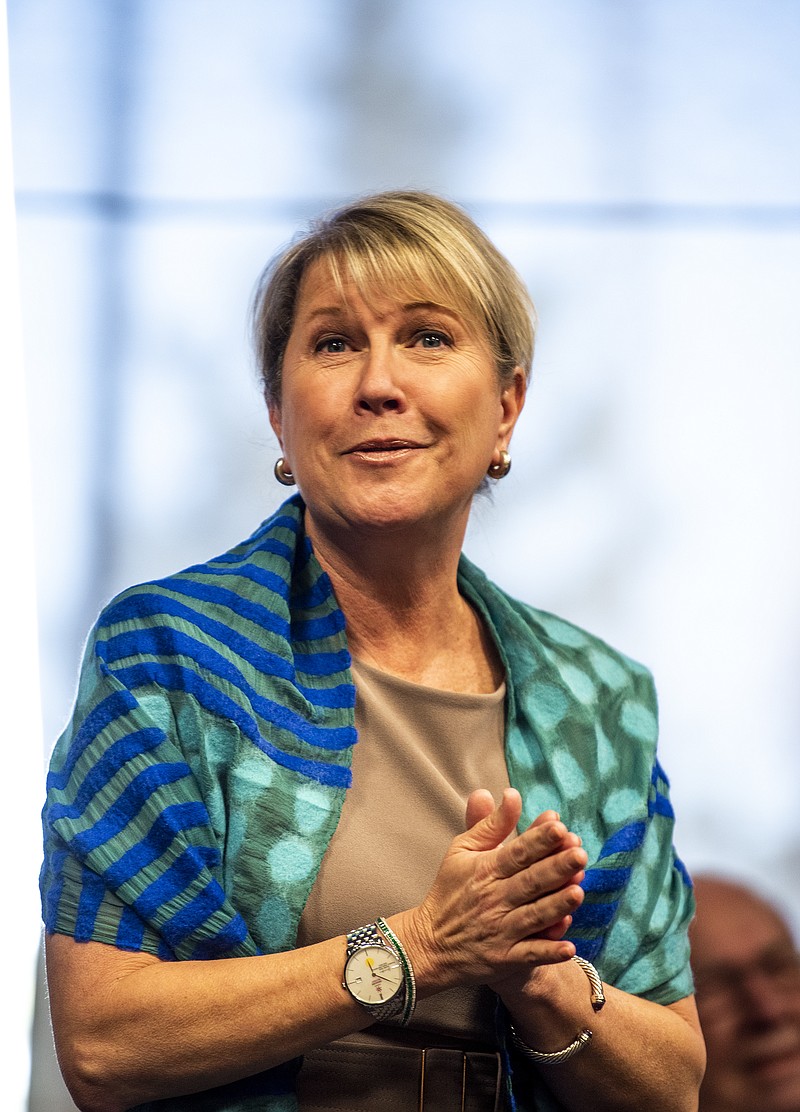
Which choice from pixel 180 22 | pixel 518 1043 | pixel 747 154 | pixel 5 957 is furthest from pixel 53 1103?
pixel 747 154

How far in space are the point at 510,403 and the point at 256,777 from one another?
26.1 inches

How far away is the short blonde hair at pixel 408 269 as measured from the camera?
1.68 m

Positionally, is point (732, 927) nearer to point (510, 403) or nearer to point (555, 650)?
point (555, 650)

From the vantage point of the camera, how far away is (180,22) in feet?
8.89

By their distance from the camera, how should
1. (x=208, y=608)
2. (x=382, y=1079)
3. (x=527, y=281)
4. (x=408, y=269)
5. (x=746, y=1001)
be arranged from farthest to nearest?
(x=527, y=281)
(x=746, y=1001)
(x=408, y=269)
(x=208, y=608)
(x=382, y=1079)

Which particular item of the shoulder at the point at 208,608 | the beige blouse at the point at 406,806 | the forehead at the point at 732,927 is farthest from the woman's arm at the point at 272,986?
the forehead at the point at 732,927

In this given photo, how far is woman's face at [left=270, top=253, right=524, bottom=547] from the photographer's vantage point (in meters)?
1.62

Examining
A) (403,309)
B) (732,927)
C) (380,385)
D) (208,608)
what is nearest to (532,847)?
(208,608)

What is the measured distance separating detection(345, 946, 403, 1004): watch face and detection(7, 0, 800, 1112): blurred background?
125 cm

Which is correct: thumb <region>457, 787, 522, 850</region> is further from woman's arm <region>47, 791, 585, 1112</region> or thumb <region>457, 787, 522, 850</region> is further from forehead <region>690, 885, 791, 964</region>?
forehead <region>690, 885, 791, 964</region>

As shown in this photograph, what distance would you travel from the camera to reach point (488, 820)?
1.33 metres

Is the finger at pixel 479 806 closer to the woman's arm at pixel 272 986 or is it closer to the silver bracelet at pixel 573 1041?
the woman's arm at pixel 272 986

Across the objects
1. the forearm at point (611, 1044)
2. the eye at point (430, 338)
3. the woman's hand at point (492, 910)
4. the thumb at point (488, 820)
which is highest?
the eye at point (430, 338)

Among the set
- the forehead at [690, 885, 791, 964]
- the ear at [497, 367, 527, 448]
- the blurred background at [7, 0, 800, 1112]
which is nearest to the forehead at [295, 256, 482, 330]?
the ear at [497, 367, 527, 448]
